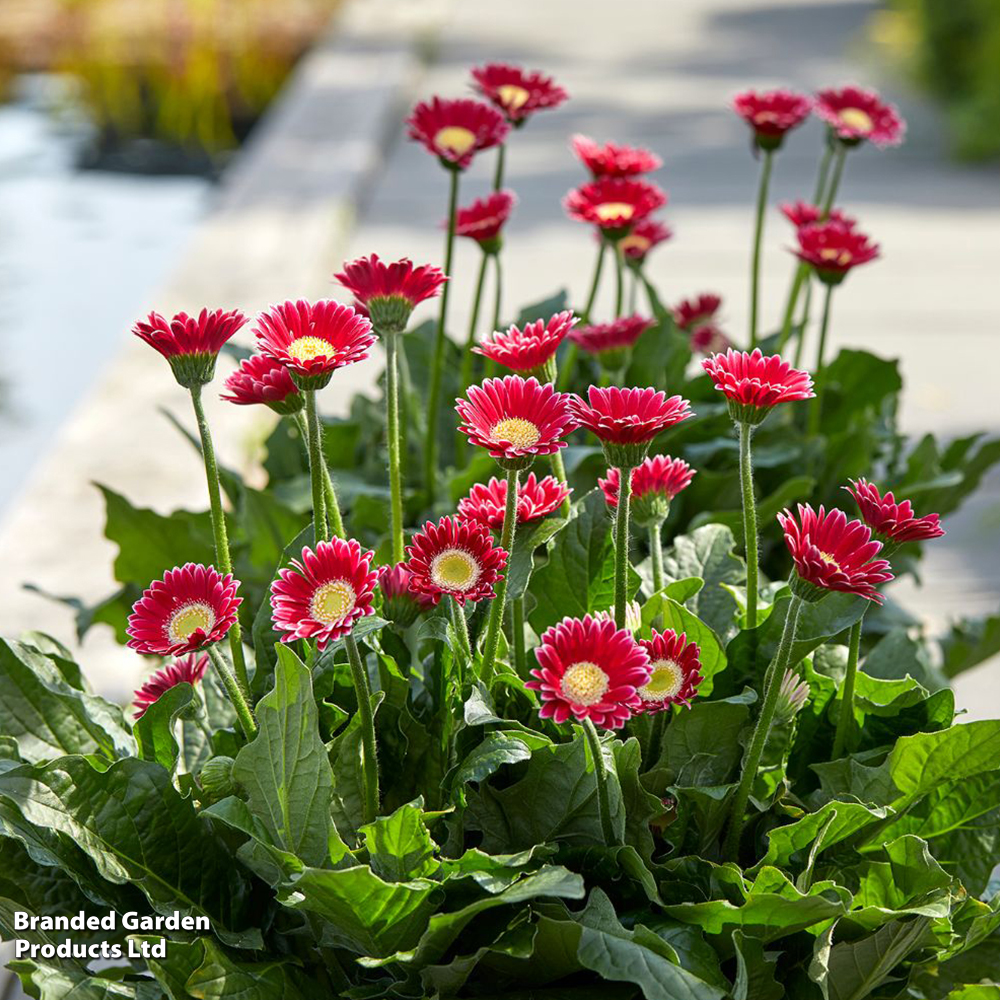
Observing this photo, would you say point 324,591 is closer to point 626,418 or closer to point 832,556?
point 626,418

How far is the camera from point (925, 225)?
412 centimetres

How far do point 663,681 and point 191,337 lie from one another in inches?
16.2

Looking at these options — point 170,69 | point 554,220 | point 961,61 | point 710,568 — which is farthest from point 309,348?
point 170,69

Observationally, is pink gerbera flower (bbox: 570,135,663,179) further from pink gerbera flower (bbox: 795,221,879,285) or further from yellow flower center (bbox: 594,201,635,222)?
pink gerbera flower (bbox: 795,221,879,285)

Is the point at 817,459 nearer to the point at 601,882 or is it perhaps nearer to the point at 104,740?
A: the point at 601,882

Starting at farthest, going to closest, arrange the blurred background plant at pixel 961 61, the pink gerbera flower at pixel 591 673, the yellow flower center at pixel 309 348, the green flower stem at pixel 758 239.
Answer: the blurred background plant at pixel 961 61, the green flower stem at pixel 758 239, the yellow flower center at pixel 309 348, the pink gerbera flower at pixel 591 673

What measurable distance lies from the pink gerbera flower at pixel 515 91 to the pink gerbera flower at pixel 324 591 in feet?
2.37


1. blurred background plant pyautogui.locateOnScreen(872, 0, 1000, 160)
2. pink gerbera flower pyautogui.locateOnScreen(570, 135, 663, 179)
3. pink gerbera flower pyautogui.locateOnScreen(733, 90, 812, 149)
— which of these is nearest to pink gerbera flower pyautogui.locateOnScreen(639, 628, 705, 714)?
pink gerbera flower pyautogui.locateOnScreen(570, 135, 663, 179)

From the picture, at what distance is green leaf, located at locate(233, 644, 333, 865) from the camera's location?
97cm

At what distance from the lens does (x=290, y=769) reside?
3.25 feet

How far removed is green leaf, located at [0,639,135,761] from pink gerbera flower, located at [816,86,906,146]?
40.8 inches

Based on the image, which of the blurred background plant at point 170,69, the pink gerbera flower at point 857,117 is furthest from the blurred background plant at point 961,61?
the pink gerbera flower at point 857,117

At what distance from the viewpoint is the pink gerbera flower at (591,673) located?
0.89 m

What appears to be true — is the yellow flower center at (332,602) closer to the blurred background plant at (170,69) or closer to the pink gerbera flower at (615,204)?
the pink gerbera flower at (615,204)
